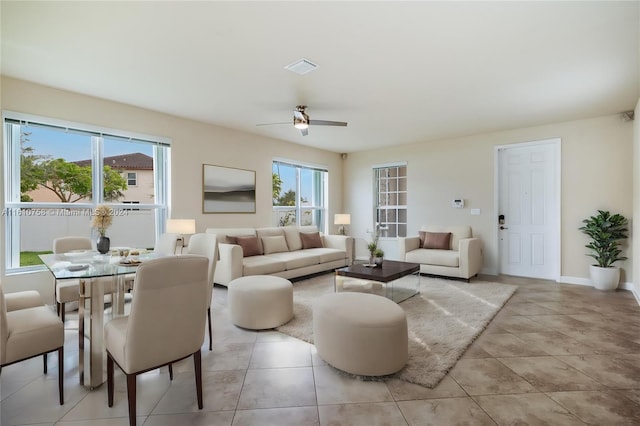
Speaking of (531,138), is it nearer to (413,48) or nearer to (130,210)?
(413,48)

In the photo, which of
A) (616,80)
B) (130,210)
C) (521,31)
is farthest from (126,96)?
(616,80)

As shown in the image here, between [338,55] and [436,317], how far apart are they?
285 cm

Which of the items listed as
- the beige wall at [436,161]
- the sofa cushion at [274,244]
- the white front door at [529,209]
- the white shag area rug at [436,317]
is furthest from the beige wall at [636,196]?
the sofa cushion at [274,244]

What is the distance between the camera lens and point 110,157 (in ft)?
13.4

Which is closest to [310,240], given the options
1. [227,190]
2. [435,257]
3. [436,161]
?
[227,190]

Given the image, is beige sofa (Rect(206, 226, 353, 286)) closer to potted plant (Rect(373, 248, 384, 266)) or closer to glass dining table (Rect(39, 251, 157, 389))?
potted plant (Rect(373, 248, 384, 266))

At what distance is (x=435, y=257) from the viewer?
5.12m

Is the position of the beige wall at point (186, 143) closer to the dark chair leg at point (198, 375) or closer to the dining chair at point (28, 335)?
the dining chair at point (28, 335)

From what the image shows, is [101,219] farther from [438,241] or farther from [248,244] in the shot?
[438,241]

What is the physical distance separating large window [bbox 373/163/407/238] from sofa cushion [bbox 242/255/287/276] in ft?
11.0

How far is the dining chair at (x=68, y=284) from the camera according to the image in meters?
2.67

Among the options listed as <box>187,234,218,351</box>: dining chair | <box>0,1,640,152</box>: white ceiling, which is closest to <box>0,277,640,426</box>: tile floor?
<box>187,234,218,351</box>: dining chair

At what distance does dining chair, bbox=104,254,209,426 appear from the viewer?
1.54 m

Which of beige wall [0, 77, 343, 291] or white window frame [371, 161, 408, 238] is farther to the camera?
white window frame [371, 161, 408, 238]
